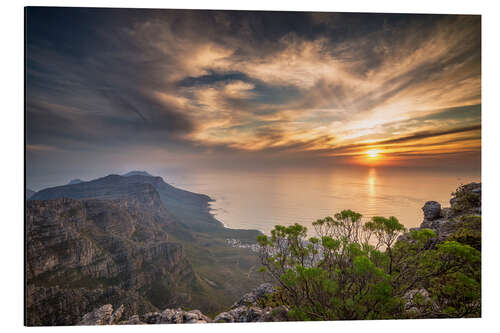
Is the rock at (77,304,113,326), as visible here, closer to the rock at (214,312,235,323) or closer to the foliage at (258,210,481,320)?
the rock at (214,312,235,323)

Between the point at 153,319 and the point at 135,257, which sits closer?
the point at 153,319

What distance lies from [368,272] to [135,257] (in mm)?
25127

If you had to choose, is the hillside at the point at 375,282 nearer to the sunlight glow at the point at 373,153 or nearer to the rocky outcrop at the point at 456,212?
the rocky outcrop at the point at 456,212

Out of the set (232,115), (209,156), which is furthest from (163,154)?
(232,115)

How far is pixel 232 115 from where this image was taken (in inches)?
244

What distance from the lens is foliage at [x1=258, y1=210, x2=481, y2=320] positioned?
3.31 meters

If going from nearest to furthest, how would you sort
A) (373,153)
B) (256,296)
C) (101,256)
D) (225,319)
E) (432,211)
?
(225,319) < (256,296) < (432,211) < (373,153) < (101,256)

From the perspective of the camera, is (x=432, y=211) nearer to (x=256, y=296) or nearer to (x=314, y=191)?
(x=314, y=191)

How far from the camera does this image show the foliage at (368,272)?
3.31 m

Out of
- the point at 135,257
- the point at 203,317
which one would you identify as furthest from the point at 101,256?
the point at 203,317

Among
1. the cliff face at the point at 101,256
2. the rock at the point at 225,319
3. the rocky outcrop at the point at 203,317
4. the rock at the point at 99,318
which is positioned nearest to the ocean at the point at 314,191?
the rocky outcrop at the point at 203,317

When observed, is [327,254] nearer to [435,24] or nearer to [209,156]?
[209,156]

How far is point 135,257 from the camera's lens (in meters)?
20.8

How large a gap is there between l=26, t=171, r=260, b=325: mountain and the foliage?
19.0ft
